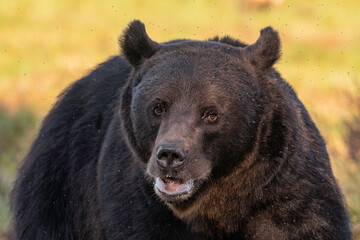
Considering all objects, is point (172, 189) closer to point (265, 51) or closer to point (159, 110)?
point (159, 110)

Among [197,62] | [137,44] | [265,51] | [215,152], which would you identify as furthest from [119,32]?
[215,152]

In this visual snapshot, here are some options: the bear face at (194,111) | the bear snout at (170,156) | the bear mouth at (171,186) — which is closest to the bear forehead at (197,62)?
the bear face at (194,111)

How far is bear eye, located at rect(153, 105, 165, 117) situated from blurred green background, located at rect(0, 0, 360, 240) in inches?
238

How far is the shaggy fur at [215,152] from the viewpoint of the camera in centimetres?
566

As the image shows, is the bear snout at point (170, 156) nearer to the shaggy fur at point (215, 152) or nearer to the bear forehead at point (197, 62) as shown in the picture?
the shaggy fur at point (215, 152)

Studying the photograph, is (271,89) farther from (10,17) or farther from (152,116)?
(10,17)

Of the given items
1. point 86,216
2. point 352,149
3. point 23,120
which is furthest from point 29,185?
point 23,120

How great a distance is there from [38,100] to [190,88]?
10989 mm

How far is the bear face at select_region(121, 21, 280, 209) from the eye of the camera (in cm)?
554

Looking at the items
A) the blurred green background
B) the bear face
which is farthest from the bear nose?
the blurred green background

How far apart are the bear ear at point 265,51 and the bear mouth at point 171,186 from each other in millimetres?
970

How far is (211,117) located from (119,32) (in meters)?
15.2

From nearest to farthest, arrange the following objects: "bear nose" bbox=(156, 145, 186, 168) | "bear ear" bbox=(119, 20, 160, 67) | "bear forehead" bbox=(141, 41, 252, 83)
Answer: "bear nose" bbox=(156, 145, 186, 168) → "bear forehead" bbox=(141, 41, 252, 83) → "bear ear" bbox=(119, 20, 160, 67)

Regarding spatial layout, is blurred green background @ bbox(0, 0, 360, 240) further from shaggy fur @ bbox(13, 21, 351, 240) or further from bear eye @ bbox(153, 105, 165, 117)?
bear eye @ bbox(153, 105, 165, 117)
